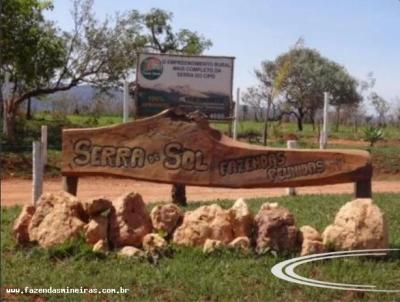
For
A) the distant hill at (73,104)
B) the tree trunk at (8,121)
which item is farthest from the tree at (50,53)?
the distant hill at (73,104)

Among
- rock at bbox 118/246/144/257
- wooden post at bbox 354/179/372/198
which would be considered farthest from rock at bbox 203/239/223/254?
wooden post at bbox 354/179/372/198

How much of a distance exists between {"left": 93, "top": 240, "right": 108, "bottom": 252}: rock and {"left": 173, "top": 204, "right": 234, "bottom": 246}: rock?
0.59 meters

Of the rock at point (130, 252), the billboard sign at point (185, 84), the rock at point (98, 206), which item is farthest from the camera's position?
the billboard sign at point (185, 84)

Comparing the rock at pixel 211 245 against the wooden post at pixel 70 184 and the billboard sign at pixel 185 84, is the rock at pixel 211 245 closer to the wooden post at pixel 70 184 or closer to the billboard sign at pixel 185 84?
the wooden post at pixel 70 184

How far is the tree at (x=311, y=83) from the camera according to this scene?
3331cm

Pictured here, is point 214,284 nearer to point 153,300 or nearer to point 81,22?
point 153,300

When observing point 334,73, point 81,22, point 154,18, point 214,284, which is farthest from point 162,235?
point 334,73

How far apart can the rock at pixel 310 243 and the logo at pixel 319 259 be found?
0.19ft

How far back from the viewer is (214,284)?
4809mm

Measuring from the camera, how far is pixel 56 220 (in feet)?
18.8

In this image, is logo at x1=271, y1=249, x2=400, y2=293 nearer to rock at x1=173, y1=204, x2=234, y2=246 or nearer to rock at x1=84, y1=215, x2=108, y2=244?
rock at x1=173, y1=204, x2=234, y2=246

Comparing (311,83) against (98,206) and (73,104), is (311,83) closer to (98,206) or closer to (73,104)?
(73,104)

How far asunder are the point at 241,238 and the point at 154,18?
70.0 feet

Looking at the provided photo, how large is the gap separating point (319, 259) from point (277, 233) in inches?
16.7
